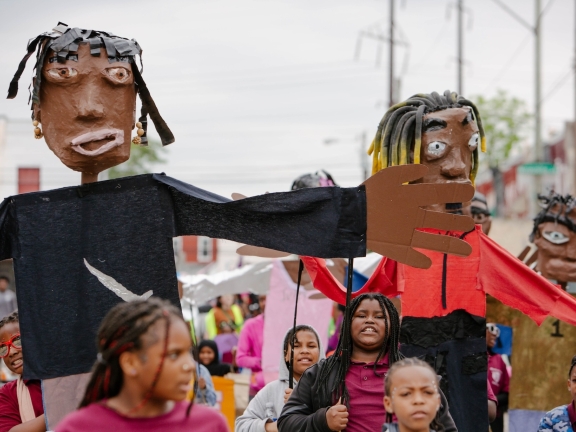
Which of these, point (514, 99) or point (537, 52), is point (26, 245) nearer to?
point (537, 52)

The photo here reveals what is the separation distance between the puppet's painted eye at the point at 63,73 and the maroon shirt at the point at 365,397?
2098 mm

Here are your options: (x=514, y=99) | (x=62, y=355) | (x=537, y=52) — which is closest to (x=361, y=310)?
(x=62, y=355)

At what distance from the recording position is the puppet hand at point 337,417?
487 cm

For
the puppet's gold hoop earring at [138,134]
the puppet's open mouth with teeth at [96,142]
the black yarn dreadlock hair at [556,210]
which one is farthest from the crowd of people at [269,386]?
the puppet's gold hoop earring at [138,134]

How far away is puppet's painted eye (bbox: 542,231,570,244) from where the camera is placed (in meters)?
8.08

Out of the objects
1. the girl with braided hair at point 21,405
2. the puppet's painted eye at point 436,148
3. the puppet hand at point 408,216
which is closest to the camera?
the puppet hand at point 408,216

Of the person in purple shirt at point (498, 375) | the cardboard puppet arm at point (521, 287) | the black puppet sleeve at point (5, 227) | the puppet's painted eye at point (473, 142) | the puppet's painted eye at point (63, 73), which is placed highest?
the puppet's painted eye at point (63, 73)

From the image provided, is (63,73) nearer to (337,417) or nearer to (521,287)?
(337,417)

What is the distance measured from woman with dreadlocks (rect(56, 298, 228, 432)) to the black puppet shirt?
5.37 ft

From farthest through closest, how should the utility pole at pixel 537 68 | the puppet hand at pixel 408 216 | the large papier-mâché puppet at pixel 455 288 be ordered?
1. the utility pole at pixel 537 68
2. the large papier-mâché puppet at pixel 455 288
3. the puppet hand at pixel 408 216

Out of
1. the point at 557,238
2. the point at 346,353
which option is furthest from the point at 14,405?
the point at 557,238

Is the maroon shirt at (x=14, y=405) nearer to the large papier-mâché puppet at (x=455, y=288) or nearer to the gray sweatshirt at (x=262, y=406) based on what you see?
the gray sweatshirt at (x=262, y=406)

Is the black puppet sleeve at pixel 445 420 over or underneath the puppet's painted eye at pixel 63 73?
underneath

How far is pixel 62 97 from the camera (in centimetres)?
525
